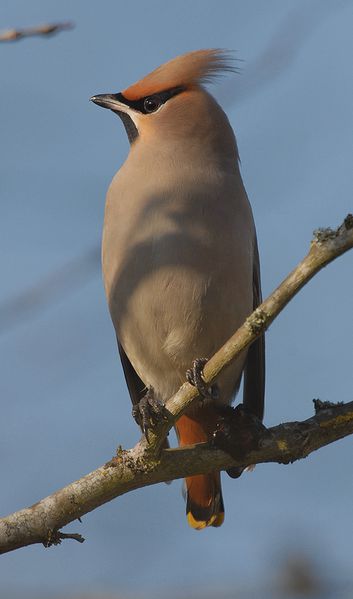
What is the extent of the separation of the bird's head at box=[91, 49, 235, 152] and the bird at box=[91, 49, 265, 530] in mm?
12

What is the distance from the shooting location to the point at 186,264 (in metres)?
4.20

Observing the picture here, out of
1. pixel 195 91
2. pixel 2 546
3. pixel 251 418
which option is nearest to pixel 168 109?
pixel 195 91

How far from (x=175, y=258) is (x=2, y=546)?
1481 millimetres

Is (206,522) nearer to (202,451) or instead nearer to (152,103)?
(202,451)

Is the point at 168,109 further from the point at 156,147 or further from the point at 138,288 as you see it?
the point at 138,288

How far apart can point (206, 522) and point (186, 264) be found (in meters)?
1.41

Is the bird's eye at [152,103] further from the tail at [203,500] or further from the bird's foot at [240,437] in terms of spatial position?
the bird's foot at [240,437]

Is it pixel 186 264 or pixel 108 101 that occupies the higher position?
pixel 108 101

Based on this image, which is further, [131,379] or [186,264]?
[131,379]

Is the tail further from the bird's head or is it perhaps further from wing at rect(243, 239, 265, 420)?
the bird's head

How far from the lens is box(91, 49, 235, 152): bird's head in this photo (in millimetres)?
4965

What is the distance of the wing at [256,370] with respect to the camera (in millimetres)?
4748

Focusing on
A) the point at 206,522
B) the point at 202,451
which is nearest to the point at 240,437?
the point at 202,451

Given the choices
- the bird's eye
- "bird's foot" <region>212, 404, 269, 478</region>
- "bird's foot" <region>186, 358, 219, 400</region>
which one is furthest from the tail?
the bird's eye
